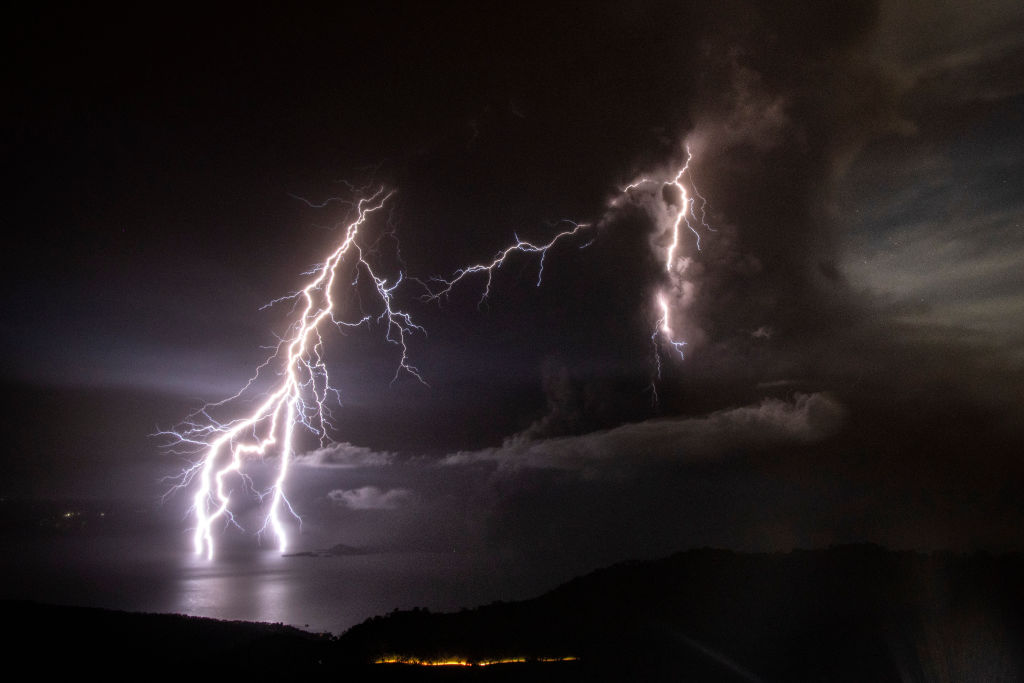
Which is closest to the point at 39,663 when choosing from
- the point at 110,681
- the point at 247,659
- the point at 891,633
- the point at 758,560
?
the point at 110,681

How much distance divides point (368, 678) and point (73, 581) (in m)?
33.8

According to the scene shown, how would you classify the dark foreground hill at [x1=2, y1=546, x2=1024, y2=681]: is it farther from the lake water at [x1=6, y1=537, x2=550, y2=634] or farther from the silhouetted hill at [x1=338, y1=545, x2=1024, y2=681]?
the lake water at [x1=6, y1=537, x2=550, y2=634]

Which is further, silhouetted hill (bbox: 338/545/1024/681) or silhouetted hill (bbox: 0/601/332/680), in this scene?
silhouetted hill (bbox: 338/545/1024/681)

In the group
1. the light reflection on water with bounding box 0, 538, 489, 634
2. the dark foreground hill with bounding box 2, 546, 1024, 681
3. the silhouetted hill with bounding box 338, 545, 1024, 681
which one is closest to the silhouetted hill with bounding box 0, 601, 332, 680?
the dark foreground hill with bounding box 2, 546, 1024, 681

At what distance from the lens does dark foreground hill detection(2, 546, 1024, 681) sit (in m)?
9.77

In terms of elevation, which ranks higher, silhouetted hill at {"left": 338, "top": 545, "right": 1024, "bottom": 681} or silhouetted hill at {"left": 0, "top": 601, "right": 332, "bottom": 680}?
silhouetted hill at {"left": 0, "top": 601, "right": 332, "bottom": 680}

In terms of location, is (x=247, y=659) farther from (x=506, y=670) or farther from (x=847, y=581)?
(x=847, y=581)

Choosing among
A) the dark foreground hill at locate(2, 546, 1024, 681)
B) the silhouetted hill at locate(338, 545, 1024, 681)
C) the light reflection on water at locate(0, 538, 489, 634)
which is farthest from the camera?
the light reflection on water at locate(0, 538, 489, 634)

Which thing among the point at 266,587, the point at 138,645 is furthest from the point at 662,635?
the point at 266,587

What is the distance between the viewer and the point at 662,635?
1174cm

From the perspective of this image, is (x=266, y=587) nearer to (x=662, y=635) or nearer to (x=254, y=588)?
(x=254, y=588)

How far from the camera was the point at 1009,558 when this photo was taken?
51.1ft

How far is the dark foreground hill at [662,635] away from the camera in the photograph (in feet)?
32.0

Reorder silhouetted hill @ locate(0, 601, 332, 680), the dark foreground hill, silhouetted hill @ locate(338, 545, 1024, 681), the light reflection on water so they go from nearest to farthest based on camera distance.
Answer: silhouetted hill @ locate(0, 601, 332, 680), the dark foreground hill, silhouetted hill @ locate(338, 545, 1024, 681), the light reflection on water
